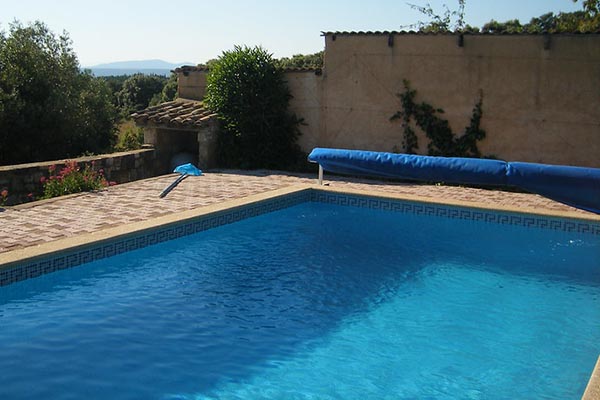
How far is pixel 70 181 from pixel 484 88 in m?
8.58

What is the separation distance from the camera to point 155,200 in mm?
10875

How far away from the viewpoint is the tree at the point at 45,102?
17141 millimetres

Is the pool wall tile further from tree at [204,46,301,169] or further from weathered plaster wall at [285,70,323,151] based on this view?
weathered plaster wall at [285,70,323,151]

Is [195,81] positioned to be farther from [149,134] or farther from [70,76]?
[70,76]

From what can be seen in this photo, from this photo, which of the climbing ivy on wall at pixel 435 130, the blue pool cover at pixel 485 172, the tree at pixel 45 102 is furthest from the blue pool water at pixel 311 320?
the tree at pixel 45 102

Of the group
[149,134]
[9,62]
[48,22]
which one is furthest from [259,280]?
[48,22]

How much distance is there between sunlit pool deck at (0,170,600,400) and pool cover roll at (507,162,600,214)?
1.66 ft

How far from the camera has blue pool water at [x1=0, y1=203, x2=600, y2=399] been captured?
18.0 ft

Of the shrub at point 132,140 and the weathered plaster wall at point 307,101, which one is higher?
the weathered plaster wall at point 307,101

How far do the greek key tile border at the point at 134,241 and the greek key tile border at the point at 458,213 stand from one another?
1.00m

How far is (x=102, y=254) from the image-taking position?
26.5ft

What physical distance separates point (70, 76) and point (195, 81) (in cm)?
434

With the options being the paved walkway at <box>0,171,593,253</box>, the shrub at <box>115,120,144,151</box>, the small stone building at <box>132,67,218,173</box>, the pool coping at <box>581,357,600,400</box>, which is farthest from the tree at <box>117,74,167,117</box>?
the pool coping at <box>581,357,600,400</box>

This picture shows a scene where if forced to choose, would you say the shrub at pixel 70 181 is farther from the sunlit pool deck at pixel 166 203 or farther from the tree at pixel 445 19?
the tree at pixel 445 19
